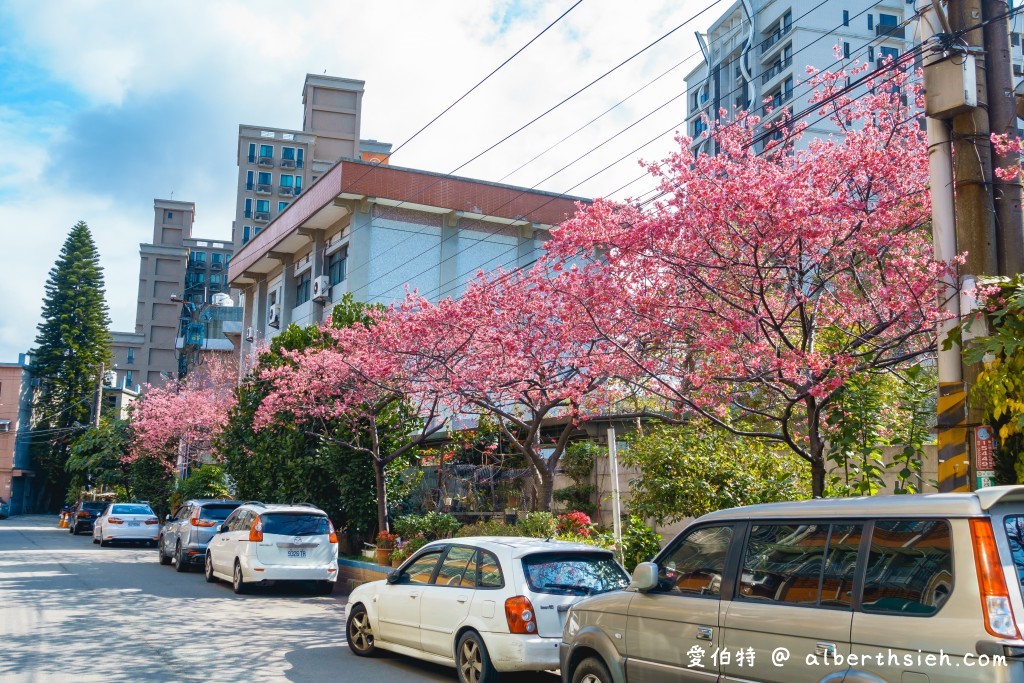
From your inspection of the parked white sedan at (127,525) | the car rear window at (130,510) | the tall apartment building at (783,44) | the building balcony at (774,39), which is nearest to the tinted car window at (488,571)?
the parked white sedan at (127,525)

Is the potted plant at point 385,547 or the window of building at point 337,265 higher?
the window of building at point 337,265

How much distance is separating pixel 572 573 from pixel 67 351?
78.6 metres

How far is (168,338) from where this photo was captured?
10575cm

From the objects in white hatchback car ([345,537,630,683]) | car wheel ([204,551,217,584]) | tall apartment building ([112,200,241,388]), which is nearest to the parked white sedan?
car wheel ([204,551,217,584])

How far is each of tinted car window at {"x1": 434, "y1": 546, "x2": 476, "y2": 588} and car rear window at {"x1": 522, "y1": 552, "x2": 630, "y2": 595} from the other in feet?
2.44

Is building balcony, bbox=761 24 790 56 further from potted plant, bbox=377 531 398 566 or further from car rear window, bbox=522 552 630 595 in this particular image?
car rear window, bbox=522 552 630 595

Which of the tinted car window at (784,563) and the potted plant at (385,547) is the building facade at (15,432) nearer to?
the potted plant at (385,547)

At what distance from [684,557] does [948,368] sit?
3565 millimetres

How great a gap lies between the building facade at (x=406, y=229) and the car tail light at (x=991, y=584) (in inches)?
1121

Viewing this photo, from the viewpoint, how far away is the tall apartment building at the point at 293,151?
8431 cm

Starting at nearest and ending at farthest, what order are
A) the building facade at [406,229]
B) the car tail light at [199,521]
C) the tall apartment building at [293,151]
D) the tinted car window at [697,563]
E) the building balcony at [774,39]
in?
1. the tinted car window at [697,563]
2. the car tail light at [199,521]
3. the building facade at [406,229]
4. the building balcony at [774,39]
5. the tall apartment building at [293,151]

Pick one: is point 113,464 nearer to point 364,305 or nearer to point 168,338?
point 364,305

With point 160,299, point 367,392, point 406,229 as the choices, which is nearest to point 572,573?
point 367,392

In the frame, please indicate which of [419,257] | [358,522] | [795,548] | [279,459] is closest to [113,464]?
[419,257]
